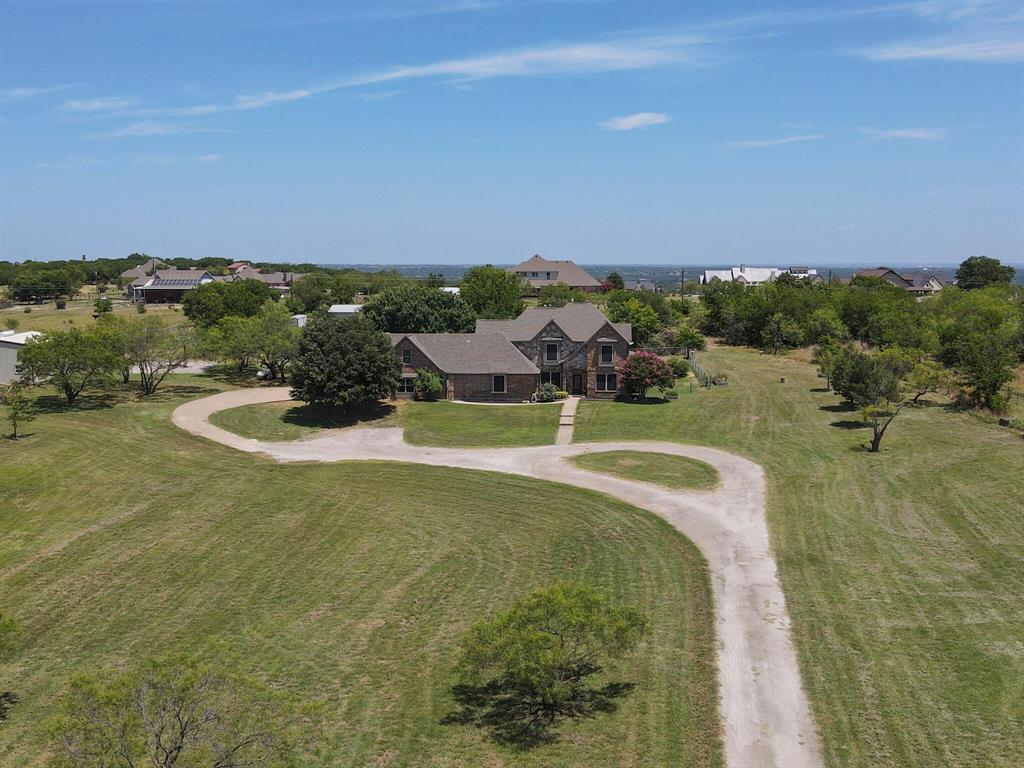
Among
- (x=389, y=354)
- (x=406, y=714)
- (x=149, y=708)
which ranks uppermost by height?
(x=389, y=354)

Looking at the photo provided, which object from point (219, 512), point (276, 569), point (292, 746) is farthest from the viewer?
point (219, 512)

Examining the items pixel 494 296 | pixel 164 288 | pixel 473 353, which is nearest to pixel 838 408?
pixel 473 353

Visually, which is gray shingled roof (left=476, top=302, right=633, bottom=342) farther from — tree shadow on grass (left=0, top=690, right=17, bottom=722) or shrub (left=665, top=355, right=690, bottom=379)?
tree shadow on grass (left=0, top=690, right=17, bottom=722)

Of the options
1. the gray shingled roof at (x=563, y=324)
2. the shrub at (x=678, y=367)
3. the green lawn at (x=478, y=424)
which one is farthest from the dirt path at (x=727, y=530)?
the shrub at (x=678, y=367)

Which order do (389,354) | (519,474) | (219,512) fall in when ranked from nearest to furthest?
(219,512) < (519,474) < (389,354)

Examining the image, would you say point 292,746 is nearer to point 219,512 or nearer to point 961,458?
point 219,512

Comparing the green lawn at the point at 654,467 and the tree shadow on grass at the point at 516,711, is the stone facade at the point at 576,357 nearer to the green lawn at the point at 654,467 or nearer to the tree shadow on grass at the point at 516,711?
the green lawn at the point at 654,467

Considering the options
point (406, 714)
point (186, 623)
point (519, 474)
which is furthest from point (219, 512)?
point (406, 714)
